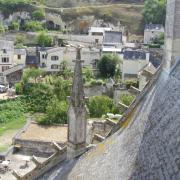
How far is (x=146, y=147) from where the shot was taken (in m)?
9.24

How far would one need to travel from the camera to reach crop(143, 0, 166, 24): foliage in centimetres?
9206

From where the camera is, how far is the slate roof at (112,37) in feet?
252

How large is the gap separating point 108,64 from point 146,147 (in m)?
54.3

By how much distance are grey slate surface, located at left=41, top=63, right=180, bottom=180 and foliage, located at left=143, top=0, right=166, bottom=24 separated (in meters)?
82.8

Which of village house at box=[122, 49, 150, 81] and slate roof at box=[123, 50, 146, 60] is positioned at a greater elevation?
slate roof at box=[123, 50, 146, 60]

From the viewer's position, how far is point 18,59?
6944cm

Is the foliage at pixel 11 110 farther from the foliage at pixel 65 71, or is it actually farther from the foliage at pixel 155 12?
the foliage at pixel 155 12

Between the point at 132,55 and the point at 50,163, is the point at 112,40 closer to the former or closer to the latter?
the point at 132,55

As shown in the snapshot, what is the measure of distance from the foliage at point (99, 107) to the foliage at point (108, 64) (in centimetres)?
1600

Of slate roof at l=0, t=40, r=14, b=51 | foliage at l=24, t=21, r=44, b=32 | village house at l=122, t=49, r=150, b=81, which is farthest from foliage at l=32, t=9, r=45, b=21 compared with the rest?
village house at l=122, t=49, r=150, b=81

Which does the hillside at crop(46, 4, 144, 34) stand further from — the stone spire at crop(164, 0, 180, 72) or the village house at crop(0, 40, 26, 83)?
the stone spire at crop(164, 0, 180, 72)

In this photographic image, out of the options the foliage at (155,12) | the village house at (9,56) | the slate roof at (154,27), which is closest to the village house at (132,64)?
the village house at (9,56)

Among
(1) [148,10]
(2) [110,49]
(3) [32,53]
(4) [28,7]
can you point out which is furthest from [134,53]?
(4) [28,7]

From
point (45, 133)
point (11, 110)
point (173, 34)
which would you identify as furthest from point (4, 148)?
point (173, 34)
